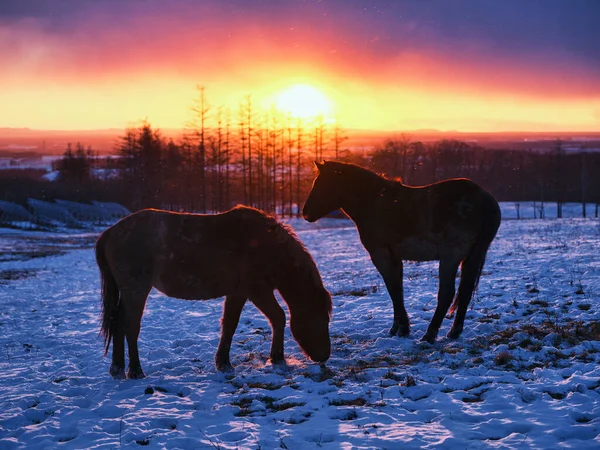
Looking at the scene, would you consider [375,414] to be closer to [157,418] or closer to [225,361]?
[157,418]

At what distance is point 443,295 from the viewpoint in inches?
336

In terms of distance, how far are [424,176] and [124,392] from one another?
289 feet

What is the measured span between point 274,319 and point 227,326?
706 millimetres

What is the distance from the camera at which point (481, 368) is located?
6633 millimetres

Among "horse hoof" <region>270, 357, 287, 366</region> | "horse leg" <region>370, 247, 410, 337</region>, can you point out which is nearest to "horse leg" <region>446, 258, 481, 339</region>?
"horse leg" <region>370, 247, 410, 337</region>

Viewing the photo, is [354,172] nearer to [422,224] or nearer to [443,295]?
[422,224]

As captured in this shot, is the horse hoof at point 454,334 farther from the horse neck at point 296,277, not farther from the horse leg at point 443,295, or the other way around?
the horse neck at point 296,277

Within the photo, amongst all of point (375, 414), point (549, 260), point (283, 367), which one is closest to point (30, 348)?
point (283, 367)

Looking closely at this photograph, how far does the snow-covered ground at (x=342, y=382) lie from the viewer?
16.3 ft

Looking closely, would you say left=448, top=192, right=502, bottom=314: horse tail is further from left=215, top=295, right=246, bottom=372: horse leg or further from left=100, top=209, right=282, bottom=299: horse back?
left=215, top=295, right=246, bottom=372: horse leg

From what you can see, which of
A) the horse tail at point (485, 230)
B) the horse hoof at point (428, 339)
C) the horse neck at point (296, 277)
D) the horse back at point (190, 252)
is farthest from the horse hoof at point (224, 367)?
the horse tail at point (485, 230)

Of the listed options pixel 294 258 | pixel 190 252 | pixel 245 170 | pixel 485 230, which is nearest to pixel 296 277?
pixel 294 258

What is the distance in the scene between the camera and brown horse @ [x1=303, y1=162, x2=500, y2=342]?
8328mm

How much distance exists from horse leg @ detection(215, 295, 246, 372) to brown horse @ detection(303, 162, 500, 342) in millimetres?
2634
